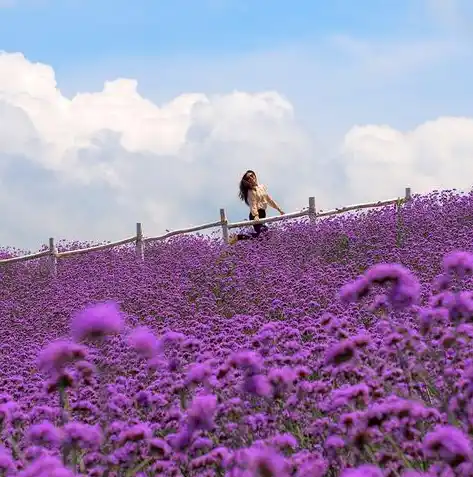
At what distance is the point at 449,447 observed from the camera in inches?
113

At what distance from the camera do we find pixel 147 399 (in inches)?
213

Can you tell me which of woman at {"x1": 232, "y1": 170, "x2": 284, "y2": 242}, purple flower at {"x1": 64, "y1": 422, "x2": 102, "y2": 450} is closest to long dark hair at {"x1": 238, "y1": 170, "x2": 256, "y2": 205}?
woman at {"x1": 232, "y1": 170, "x2": 284, "y2": 242}

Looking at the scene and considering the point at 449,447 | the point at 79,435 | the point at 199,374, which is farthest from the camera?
the point at 199,374

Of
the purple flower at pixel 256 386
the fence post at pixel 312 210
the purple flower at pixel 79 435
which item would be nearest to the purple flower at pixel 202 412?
the purple flower at pixel 256 386

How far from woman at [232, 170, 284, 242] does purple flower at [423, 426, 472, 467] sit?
49.1 feet

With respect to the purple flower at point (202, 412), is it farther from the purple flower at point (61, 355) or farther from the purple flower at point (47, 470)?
the purple flower at point (47, 470)

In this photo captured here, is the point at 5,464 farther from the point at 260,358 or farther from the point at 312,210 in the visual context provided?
the point at 312,210

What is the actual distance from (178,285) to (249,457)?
10.3 meters

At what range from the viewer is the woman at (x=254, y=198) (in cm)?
1794

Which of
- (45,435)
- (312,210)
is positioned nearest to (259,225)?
(312,210)

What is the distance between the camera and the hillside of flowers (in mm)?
3615

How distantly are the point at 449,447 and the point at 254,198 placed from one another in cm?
1530

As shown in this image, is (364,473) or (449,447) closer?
(364,473)

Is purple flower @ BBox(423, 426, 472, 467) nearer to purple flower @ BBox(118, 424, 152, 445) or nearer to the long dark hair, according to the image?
purple flower @ BBox(118, 424, 152, 445)
